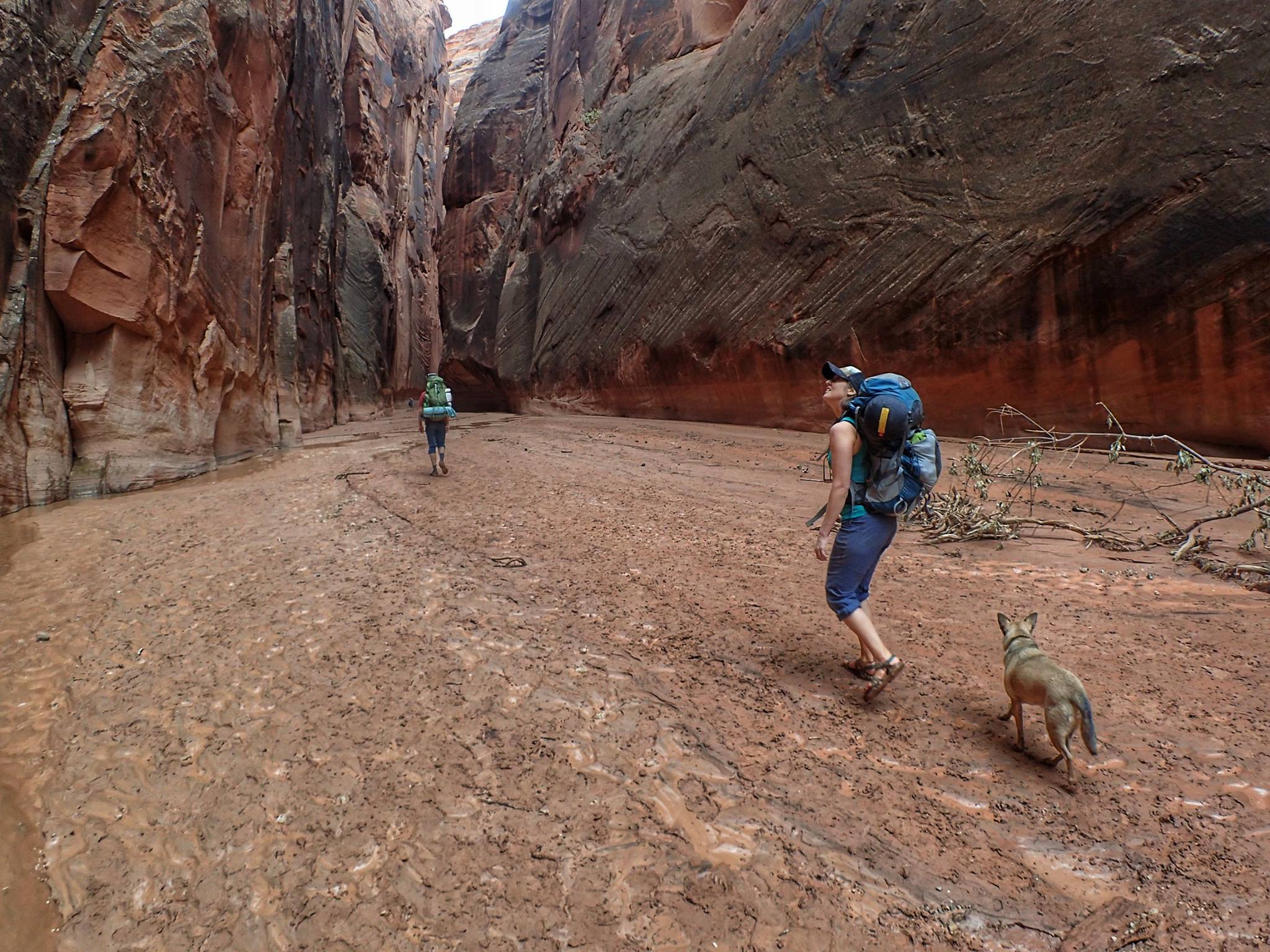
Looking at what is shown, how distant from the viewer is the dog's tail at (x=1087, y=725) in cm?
239

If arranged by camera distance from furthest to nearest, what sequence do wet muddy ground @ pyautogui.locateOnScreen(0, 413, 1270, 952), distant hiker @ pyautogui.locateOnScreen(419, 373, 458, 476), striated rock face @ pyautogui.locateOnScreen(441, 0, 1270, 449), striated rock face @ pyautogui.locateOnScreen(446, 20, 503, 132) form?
striated rock face @ pyautogui.locateOnScreen(446, 20, 503, 132) → distant hiker @ pyautogui.locateOnScreen(419, 373, 458, 476) → striated rock face @ pyautogui.locateOnScreen(441, 0, 1270, 449) → wet muddy ground @ pyautogui.locateOnScreen(0, 413, 1270, 952)

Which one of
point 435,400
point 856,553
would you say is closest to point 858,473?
point 856,553

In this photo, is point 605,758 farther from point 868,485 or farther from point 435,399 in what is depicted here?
point 435,399

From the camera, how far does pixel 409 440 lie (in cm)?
1343

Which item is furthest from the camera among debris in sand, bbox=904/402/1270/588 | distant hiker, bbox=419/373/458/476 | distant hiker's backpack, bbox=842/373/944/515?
distant hiker, bbox=419/373/458/476

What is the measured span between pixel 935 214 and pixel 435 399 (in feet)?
27.3

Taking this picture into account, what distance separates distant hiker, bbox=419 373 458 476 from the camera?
8.55m

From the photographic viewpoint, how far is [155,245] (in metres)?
8.96

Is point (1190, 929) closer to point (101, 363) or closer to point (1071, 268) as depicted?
point (1071, 268)

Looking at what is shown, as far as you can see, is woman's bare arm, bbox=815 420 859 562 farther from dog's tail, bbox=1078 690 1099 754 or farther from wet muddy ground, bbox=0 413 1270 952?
dog's tail, bbox=1078 690 1099 754

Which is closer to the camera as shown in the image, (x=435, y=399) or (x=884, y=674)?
(x=884, y=674)

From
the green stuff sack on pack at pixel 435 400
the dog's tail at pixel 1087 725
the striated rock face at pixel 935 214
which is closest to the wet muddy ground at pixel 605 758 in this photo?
the dog's tail at pixel 1087 725

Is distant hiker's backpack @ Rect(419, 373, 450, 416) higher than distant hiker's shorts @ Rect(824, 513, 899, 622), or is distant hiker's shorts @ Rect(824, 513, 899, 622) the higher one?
distant hiker's backpack @ Rect(419, 373, 450, 416)

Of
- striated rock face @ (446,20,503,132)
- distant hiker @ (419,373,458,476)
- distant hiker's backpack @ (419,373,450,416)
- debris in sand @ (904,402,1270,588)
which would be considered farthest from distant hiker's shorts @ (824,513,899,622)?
striated rock face @ (446,20,503,132)
